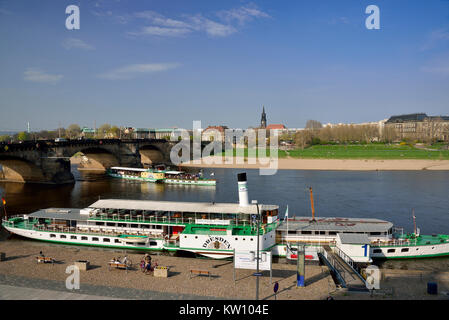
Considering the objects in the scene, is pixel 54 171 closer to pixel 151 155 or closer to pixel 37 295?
pixel 151 155

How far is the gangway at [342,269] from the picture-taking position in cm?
1697

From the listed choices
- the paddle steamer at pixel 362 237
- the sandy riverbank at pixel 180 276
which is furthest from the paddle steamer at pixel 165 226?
the sandy riverbank at pixel 180 276

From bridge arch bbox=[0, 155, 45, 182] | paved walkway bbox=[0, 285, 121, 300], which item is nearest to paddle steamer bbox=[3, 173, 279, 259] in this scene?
paved walkway bbox=[0, 285, 121, 300]

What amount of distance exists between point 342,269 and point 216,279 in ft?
22.5

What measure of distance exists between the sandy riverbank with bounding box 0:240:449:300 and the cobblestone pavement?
0.48m

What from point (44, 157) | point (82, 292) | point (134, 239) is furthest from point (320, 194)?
point (44, 157)

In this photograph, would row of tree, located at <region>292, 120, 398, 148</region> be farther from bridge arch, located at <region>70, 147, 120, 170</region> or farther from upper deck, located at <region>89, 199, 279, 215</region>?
upper deck, located at <region>89, 199, 279, 215</region>

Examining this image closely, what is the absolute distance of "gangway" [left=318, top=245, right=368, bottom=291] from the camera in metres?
17.0

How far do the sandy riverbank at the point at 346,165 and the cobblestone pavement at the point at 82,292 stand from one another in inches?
2883

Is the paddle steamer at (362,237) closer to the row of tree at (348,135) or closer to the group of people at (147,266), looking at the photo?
the group of people at (147,266)
